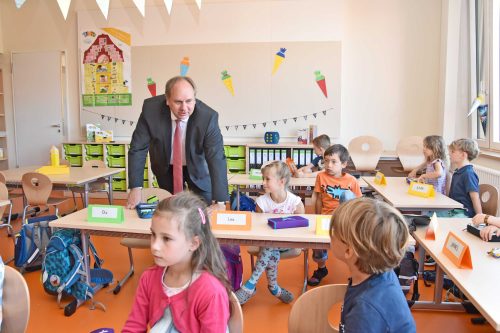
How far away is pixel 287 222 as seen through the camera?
224cm

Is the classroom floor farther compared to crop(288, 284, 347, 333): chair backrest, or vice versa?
the classroom floor

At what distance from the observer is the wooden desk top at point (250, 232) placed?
2.09 metres

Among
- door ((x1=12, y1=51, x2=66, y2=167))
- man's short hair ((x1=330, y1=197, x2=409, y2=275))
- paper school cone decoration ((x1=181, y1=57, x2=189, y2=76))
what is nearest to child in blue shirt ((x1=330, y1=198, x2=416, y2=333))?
man's short hair ((x1=330, y1=197, x2=409, y2=275))

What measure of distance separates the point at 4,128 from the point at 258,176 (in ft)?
16.2

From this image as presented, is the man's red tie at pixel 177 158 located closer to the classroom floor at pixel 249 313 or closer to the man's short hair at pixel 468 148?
the classroom floor at pixel 249 313

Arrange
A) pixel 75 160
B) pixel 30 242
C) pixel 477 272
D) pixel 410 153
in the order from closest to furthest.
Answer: pixel 477 272, pixel 30 242, pixel 410 153, pixel 75 160

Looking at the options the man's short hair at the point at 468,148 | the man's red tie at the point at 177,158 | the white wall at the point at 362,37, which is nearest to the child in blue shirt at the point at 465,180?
the man's short hair at the point at 468,148

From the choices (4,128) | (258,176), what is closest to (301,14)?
(258,176)

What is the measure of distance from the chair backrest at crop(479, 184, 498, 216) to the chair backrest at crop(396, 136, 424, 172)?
174 cm

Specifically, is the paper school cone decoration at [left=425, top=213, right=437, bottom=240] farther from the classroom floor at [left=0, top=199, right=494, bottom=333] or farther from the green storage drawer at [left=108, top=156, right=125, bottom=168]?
the green storage drawer at [left=108, top=156, right=125, bottom=168]

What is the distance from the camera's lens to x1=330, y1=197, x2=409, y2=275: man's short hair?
3.53 ft

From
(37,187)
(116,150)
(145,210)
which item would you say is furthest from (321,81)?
(145,210)

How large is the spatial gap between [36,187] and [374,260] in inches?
135

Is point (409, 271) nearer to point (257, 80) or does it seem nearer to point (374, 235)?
point (374, 235)
